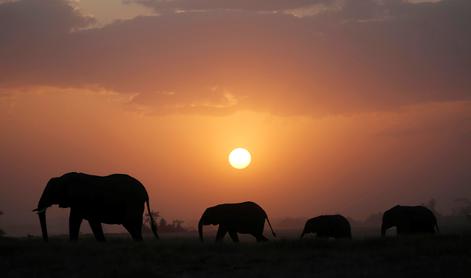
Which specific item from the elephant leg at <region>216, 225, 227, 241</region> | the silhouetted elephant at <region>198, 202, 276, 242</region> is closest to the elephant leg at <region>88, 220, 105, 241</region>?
the silhouetted elephant at <region>198, 202, 276, 242</region>

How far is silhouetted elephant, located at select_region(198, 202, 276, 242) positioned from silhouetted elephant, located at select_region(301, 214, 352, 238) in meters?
3.02

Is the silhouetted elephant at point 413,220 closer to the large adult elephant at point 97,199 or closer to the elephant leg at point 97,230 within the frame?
the large adult elephant at point 97,199

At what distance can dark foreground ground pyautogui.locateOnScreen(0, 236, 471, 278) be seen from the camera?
1767 cm

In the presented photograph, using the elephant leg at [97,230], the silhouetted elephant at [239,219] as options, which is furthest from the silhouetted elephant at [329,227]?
the elephant leg at [97,230]

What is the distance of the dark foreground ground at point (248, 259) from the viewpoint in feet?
58.0

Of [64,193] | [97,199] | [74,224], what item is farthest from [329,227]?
[64,193]

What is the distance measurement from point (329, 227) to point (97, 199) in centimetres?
1241

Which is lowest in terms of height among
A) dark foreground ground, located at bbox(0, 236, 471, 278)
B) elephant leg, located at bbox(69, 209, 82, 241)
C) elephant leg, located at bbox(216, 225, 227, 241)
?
dark foreground ground, located at bbox(0, 236, 471, 278)

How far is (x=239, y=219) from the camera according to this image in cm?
3297

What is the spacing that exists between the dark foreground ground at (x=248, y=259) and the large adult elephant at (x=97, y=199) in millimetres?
4570

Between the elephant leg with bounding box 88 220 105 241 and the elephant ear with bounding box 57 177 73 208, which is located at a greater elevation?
the elephant ear with bounding box 57 177 73 208

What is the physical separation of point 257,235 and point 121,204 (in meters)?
7.11

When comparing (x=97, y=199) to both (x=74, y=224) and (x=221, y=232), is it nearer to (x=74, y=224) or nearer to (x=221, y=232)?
(x=74, y=224)

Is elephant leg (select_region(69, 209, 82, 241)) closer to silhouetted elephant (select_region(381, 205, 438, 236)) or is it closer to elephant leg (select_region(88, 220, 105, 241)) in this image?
elephant leg (select_region(88, 220, 105, 241))
